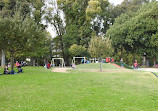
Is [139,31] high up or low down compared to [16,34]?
up

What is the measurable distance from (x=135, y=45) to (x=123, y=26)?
18.2 feet

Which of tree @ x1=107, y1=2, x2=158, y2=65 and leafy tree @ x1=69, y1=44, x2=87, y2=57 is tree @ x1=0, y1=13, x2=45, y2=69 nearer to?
leafy tree @ x1=69, y1=44, x2=87, y2=57

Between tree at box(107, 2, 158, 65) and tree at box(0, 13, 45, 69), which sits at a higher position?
tree at box(107, 2, 158, 65)

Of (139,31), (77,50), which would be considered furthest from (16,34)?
(139,31)

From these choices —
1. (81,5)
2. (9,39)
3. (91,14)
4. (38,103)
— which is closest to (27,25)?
(9,39)

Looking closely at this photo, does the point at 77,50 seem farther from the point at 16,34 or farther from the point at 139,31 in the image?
the point at 16,34

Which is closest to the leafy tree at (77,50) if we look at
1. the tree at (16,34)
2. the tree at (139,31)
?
the tree at (139,31)

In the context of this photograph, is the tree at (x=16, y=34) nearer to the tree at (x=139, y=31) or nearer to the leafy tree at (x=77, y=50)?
the leafy tree at (x=77, y=50)

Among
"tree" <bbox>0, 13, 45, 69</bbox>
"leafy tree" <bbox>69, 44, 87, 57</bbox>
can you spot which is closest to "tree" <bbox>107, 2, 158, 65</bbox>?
"leafy tree" <bbox>69, 44, 87, 57</bbox>

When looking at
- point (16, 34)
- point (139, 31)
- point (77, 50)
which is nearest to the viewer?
point (16, 34)

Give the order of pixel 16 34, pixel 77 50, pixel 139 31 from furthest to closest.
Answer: pixel 77 50, pixel 139 31, pixel 16 34

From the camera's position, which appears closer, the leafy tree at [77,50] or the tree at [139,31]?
the tree at [139,31]

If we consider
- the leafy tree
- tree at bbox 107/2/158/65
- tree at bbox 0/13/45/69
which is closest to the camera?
tree at bbox 0/13/45/69

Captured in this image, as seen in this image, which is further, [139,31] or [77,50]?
[77,50]
